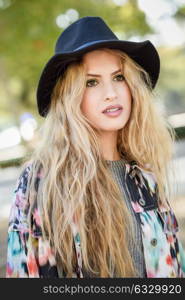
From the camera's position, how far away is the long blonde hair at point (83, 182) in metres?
2.17

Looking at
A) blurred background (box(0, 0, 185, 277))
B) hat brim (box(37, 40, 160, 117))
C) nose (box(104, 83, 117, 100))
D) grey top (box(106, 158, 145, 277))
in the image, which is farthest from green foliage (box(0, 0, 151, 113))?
grey top (box(106, 158, 145, 277))

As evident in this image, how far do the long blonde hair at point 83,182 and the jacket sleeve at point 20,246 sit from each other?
0.09m

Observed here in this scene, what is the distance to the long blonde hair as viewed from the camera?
2172mm

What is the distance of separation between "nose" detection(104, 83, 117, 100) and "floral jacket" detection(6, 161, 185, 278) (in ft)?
1.33

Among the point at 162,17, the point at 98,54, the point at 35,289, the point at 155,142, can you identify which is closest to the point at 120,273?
the point at 35,289

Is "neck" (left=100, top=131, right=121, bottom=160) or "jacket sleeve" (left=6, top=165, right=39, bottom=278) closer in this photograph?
"jacket sleeve" (left=6, top=165, right=39, bottom=278)

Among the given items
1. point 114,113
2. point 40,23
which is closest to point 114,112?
point 114,113

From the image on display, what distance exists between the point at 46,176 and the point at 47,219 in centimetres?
22

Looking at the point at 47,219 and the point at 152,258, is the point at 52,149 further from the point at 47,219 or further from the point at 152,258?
the point at 152,258

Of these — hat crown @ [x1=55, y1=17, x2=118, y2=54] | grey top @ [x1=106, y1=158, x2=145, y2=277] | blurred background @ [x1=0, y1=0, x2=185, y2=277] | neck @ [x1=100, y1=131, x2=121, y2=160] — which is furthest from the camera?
blurred background @ [x1=0, y1=0, x2=185, y2=277]

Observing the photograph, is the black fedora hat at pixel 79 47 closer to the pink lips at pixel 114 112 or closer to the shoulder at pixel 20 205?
the pink lips at pixel 114 112

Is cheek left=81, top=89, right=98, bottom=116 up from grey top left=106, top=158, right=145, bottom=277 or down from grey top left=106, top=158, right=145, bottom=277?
up

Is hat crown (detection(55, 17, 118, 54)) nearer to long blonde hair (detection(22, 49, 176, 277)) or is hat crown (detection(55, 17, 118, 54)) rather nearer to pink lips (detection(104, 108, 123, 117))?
long blonde hair (detection(22, 49, 176, 277))

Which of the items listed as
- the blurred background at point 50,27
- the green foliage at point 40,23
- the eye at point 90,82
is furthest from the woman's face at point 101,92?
the green foliage at point 40,23
